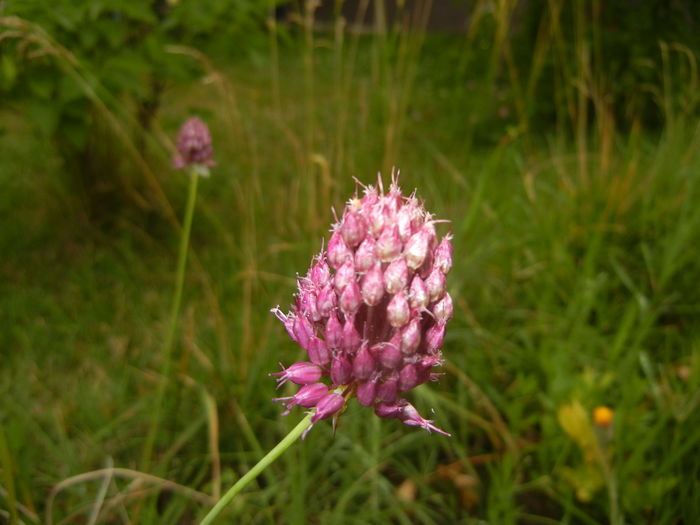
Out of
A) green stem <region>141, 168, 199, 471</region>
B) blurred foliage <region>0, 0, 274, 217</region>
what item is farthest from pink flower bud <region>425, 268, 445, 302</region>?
blurred foliage <region>0, 0, 274, 217</region>

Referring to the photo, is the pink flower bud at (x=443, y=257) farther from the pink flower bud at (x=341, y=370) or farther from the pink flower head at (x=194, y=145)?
the pink flower head at (x=194, y=145)

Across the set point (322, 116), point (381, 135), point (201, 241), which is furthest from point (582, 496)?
point (322, 116)

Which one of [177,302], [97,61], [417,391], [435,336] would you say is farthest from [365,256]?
[97,61]

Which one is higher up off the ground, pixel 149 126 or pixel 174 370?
pixel 149 126

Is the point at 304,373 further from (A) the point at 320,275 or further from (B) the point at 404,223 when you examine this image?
(B) the point at 404,223

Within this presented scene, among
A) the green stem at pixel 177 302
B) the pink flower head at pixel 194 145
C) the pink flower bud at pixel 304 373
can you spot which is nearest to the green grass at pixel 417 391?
the green stem at pixel 177 302

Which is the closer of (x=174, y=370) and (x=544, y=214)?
(x=174, y=370)

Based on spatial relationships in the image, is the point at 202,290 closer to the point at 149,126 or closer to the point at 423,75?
the point at 149,126
